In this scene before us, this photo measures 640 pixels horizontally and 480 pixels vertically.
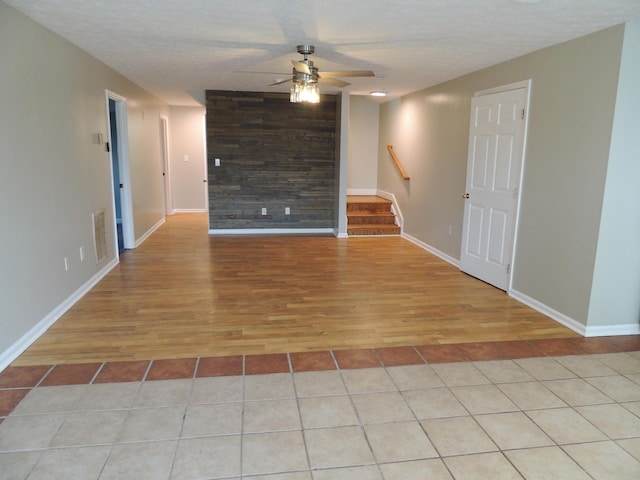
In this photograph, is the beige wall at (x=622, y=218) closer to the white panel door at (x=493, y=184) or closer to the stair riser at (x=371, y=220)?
the white panel door at (x=493, y=184)

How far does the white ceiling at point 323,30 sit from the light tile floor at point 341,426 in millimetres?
2367

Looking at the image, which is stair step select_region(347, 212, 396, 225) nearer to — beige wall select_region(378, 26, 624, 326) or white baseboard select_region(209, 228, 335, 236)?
white baseboard select_region(209, 228, 335, 236)

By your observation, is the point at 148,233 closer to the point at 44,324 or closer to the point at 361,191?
the point at 44,324

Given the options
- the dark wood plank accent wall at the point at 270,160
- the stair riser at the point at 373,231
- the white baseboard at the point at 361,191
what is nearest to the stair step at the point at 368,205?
the dark wood plank accent wall at the point at 270,160

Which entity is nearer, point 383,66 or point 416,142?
point 383,66

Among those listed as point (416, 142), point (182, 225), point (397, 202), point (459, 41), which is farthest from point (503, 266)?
point (182, 225)

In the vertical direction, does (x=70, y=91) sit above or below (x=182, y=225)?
above

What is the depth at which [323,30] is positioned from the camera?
337cm

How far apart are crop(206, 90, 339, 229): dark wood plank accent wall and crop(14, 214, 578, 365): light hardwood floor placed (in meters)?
1.55

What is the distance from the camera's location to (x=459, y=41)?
3650mm

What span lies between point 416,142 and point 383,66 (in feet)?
7.25

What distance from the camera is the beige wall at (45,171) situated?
2.94 meters

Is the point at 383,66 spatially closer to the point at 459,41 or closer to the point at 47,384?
the point at 459,41

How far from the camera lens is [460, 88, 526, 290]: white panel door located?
14.1 feet
